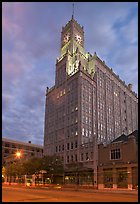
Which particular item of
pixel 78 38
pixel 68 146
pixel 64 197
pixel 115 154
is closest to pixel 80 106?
pixel 68 146

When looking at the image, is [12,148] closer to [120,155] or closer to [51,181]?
[51,181]

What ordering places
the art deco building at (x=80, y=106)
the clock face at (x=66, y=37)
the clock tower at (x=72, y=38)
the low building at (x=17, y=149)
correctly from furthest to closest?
the low building at (x=17, y=149)
the clock face at (x=66, y=37)
the clock tower at (x=72, y=38)
the art deco building at (x=80, y=106)

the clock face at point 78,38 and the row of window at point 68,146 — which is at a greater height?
the clock face at point 78,38

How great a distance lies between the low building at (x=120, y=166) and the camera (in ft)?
168

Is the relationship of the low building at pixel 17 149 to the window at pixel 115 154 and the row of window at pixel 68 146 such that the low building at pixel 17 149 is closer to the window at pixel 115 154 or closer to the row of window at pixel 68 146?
the row of window at pixel 68 146

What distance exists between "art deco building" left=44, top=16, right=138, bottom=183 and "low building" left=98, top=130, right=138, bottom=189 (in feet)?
73.9

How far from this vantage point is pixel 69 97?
107 meters

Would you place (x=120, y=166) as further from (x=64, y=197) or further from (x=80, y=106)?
(x=80, y=106)

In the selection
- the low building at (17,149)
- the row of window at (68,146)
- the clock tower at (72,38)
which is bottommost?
the low building at (17,149)

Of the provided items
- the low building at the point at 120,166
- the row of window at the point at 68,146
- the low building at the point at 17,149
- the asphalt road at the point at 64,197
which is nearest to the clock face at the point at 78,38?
the row of window at the point at 68,146

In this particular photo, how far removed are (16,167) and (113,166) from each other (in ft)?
139

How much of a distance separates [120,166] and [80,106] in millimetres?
48146

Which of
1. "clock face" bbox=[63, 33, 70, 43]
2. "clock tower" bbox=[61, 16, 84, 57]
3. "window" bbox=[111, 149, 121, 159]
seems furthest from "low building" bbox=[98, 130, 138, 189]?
"clock face" bbox=[63, 33, 70, 43]

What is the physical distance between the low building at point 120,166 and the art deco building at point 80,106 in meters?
22.5
